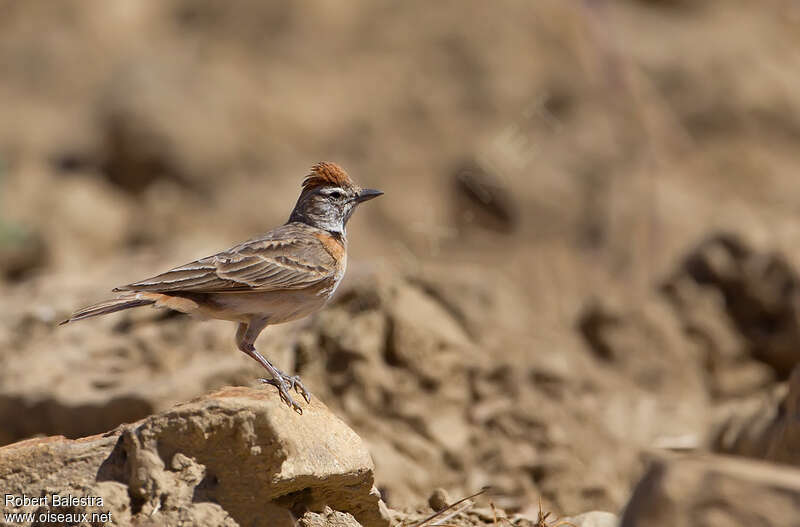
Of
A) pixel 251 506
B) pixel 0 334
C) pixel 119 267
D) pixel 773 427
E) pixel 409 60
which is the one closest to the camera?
pixel 251 506

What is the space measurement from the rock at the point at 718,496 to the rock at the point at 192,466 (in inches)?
65.0

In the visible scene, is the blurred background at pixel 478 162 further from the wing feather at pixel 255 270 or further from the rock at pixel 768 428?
the wing feather at pixel 255 270

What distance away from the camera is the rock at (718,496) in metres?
3.08

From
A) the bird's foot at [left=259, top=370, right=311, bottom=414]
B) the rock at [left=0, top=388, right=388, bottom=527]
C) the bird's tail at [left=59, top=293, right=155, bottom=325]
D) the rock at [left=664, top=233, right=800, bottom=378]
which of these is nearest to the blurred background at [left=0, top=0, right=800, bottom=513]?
the rock at [left=664, top=233, right=800, bottom=378]

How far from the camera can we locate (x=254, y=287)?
591 cm

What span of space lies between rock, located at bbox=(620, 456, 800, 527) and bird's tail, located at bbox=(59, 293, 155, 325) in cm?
315

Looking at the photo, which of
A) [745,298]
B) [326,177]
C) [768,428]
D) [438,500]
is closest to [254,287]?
[326,177]

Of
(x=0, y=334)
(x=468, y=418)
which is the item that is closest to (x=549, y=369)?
(x=468, y=418)

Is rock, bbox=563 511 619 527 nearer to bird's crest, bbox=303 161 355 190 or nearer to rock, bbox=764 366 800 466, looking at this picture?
rock, bbox=764 366 800 466

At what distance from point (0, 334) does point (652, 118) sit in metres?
9.14

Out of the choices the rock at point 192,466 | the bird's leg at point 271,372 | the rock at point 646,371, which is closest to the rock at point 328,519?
the rock at point 192,466

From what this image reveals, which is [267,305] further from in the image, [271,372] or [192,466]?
[192,466]

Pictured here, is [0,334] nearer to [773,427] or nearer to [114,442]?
[114,442]

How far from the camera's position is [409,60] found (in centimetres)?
1405
